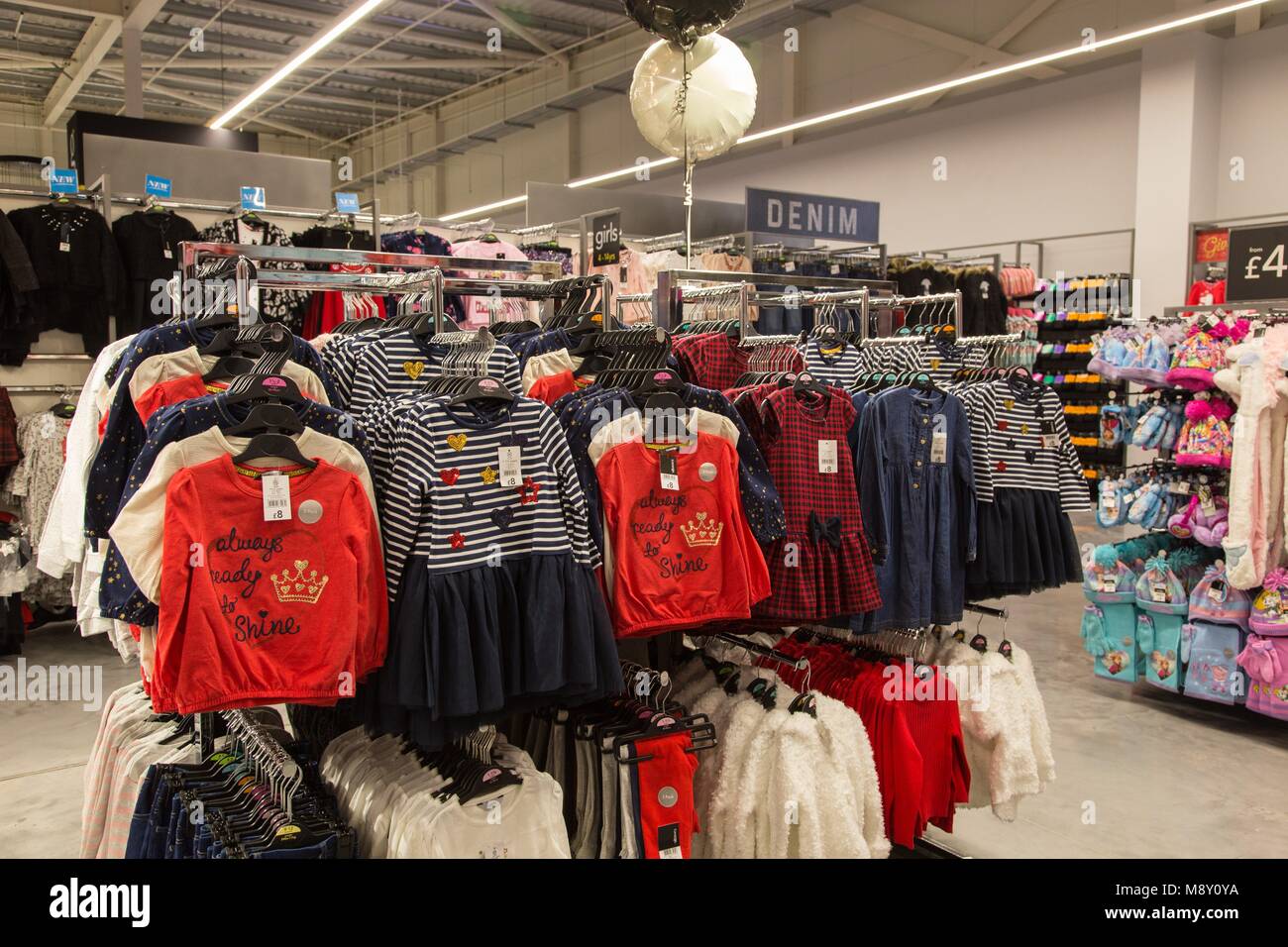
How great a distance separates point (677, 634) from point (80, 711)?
3.61 metres

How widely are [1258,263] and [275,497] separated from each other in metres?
5.09

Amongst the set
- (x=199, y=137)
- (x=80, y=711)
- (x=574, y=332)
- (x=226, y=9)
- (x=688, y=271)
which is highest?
(x=226, y=9)

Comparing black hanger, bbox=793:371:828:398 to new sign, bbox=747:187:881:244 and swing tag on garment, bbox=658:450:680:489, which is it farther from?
new sign, bbox=747:187:881:244

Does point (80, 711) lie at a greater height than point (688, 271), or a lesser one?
lesser

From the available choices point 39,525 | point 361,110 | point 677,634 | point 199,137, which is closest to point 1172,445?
point 677,634

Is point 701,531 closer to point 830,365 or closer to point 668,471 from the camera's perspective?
point 668,471

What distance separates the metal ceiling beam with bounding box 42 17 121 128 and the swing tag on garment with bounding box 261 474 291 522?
366 inches

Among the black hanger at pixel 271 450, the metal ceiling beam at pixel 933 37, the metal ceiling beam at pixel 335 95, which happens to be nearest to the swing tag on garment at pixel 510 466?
the black hanger at pixel 271 450

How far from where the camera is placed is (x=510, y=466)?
2119 mm

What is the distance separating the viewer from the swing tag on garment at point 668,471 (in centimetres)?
240

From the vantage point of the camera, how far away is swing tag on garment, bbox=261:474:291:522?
187 centimetres
